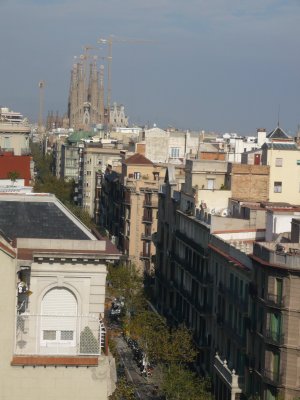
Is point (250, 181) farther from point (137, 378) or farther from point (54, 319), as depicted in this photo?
point (54, 319)

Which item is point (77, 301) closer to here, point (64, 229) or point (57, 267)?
point (57, 267)

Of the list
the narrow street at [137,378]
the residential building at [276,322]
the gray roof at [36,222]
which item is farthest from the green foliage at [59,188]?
the gray roof at [36,222]

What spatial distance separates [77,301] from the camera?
20469mm

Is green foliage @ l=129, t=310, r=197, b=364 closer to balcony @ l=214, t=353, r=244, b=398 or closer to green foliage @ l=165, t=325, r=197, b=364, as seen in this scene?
green foliage @ l=165, t=325, r=197, b=364

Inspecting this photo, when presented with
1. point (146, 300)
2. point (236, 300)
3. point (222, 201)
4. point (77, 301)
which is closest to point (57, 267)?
point (77, 301)

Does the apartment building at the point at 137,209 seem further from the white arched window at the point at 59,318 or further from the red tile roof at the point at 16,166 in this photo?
the white arched window at the point at 59,318

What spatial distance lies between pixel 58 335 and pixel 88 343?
59 cm

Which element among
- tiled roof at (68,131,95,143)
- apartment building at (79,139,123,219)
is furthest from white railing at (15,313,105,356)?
tiled roof at (68,131,95,143)

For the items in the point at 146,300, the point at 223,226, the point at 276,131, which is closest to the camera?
the point at 223,226

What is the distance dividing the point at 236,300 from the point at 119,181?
50792mm

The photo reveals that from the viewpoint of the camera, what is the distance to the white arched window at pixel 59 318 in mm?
20062

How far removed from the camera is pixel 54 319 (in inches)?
798

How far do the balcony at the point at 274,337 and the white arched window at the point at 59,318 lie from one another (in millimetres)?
18701

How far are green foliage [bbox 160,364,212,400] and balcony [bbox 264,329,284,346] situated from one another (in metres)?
5.96
